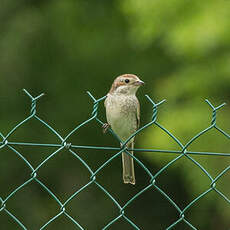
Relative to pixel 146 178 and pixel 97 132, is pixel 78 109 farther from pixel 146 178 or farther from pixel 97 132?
pixel 146 178

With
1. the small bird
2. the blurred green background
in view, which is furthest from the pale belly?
the blurred green background

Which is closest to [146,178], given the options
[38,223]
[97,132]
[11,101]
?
[97,132]

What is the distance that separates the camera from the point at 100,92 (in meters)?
8.68

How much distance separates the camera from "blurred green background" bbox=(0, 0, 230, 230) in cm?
693

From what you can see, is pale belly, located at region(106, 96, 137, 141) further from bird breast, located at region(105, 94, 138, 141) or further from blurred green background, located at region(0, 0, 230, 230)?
blurred green background, located at region(0, 0, 230, 230)

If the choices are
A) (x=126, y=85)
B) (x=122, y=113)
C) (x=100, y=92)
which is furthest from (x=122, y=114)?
(x=100, y=92)

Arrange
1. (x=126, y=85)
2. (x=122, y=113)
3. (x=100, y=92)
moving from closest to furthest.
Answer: (x=122, y=113), (x=126, y=85), (x=100, y=92)

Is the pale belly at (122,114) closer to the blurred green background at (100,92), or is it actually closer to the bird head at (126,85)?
the bird head at (126,85)

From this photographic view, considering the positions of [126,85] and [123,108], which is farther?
[126,85]

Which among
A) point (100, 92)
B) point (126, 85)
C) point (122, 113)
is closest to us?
point (122, 113)

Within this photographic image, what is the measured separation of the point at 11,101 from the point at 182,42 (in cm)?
324

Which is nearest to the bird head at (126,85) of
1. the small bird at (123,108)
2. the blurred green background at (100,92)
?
the small bird at (123,108)

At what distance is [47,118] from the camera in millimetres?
8617

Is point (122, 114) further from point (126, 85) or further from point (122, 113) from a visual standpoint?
point (126, 85)
